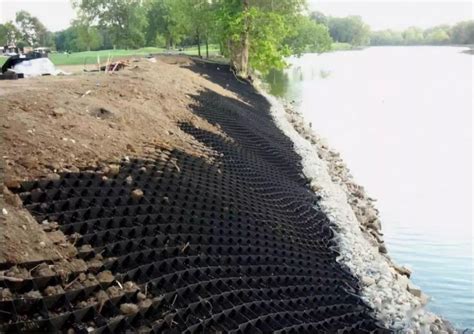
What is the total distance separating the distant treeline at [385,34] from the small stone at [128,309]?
412 feet

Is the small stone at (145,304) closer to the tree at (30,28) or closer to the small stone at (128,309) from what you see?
the small stone at (128,309)

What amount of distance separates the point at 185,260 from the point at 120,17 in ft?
218

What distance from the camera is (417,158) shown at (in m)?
23.5

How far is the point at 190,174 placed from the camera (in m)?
9.12

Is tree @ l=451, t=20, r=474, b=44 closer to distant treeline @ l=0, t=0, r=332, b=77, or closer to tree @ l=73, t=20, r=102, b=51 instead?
distant treeline @ l=0, t=0, r=332, b=77

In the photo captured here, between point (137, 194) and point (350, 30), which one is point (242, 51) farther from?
point (350, 30)

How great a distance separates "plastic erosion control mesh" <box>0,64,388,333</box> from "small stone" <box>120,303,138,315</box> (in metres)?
0.02

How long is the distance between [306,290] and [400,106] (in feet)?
107

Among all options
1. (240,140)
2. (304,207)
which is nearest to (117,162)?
(304,207)

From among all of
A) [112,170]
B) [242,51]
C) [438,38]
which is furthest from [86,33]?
[438,38]

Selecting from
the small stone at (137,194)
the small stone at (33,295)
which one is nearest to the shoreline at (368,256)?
the small stone at (137,194)

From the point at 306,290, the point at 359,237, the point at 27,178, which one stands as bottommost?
the point at 359,237

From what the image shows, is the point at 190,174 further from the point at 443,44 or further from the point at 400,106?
the point at 443,44

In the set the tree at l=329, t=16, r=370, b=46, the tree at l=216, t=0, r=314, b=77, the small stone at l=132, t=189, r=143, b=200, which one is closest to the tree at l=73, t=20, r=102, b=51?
the tree at l=216, t=0, r=314, b=77
